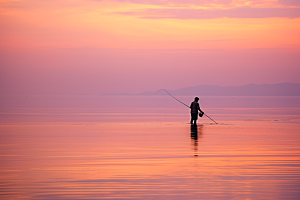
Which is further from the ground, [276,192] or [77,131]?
[77,131]

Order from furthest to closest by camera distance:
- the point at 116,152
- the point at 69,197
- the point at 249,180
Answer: the point at 116,152, the point at 249,180, the point at 69,197

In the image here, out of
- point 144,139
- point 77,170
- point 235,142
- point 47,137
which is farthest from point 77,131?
point 77,170

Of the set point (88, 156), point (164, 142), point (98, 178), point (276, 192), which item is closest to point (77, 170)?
point (98, 178)

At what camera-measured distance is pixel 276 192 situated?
10.5 metres

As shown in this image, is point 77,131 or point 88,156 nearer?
point 88,156

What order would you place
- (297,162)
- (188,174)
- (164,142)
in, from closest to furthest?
1. (188,174)
2. (297,162)
3. (164,142)

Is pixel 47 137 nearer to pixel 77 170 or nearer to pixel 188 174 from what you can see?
pixel 77 170

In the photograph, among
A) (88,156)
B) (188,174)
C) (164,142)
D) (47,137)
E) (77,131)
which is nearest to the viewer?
(188,174)

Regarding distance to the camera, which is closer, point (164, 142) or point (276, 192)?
point (276, 192)

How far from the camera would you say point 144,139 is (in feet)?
71.3

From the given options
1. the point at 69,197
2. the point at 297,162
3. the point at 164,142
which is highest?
the point at 164,142

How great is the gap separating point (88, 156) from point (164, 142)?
5.02 m

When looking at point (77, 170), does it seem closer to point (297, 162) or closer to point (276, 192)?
point (276, 192)

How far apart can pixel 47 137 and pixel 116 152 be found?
622 centimetres
